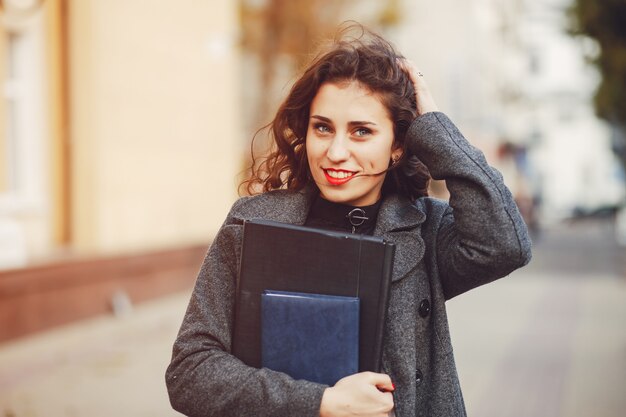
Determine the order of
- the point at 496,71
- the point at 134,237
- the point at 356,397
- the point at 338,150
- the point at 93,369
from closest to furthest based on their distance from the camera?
the point at 356,397, the point at 338,150, the point at 93,369, the point at 134,237, the point at 496,71

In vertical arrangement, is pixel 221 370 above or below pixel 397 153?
below

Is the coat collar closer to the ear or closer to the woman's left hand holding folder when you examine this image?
the ear

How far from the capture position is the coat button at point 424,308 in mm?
2205

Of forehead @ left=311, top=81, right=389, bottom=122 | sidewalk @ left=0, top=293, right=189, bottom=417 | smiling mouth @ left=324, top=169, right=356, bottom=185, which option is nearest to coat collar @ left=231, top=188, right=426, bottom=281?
smiling mouth @ left=324, top=169, right=356, bottom=185

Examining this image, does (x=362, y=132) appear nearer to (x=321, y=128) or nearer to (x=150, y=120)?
(x=321, y=128)

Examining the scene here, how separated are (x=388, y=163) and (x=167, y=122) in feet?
34.0

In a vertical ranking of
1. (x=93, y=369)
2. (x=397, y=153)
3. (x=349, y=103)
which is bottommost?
(x=93, y=369)

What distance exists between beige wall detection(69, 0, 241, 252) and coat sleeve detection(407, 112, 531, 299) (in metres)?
8.86

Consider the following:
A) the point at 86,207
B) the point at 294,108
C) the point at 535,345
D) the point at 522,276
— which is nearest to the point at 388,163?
the point at 294,108

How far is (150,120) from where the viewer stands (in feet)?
38.9

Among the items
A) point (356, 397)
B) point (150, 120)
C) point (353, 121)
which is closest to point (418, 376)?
point (356, 397)

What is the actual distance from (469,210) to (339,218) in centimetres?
32

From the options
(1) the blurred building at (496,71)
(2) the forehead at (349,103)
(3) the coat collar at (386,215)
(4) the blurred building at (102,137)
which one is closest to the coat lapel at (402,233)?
(3) the coat collar at (386,215)

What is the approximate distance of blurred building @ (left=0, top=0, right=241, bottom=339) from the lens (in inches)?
381
